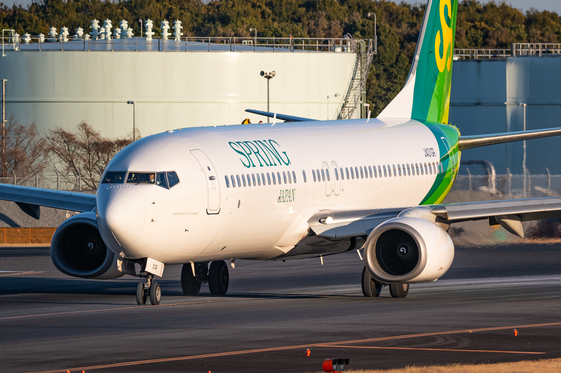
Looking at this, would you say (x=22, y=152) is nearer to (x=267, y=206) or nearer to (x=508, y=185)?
(x=508, y=185)

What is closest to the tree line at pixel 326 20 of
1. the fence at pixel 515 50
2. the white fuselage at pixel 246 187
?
the fence at pixel 515 50

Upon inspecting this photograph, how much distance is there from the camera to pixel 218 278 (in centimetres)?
2938

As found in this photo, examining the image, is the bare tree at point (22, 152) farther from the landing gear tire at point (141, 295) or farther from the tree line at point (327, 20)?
the tree line at point (327, 20)

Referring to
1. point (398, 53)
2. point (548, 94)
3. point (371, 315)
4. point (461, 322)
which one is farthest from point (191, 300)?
point (398, 53)

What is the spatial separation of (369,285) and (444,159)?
9043mm

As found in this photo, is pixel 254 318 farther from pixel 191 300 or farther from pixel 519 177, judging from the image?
pixel 519 177

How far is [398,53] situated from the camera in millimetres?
153875

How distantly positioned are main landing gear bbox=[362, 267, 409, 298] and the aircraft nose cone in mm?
7807

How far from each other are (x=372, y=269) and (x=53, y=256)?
9.32 metres

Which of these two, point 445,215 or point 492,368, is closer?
point 492,368

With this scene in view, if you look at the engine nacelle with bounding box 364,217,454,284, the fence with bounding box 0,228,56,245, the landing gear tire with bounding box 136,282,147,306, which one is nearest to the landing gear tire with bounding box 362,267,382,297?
the engine nacelle with bounding box 364,217,454,284

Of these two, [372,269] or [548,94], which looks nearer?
[372,269]

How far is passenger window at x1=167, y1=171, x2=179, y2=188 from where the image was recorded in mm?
23391

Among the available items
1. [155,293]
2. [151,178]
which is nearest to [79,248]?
[155,293]
